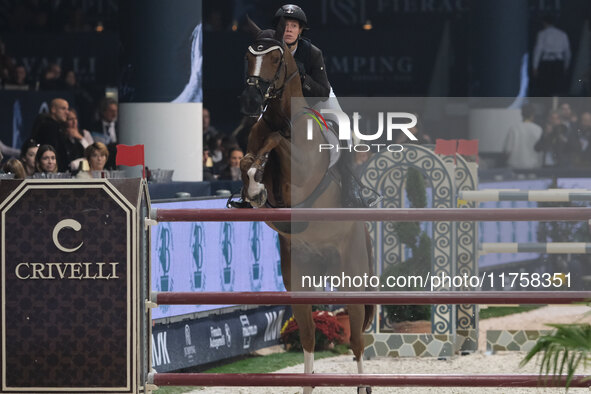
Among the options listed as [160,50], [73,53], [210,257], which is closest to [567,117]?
[73,53]

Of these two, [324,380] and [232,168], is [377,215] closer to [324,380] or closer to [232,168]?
[324,380]

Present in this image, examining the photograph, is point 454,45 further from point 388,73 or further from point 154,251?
point 154,251

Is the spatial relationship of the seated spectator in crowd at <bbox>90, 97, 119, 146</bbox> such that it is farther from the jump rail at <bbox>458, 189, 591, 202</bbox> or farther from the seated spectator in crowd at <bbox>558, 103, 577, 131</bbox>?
the seated spectator in crowd at <bbox>558, 103, 577, 131</bbox>

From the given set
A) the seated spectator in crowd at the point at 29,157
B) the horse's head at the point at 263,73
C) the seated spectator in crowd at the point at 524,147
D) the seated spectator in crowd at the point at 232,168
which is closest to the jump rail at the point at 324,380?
the horse's head at the point at 263,73

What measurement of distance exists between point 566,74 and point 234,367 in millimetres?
12452

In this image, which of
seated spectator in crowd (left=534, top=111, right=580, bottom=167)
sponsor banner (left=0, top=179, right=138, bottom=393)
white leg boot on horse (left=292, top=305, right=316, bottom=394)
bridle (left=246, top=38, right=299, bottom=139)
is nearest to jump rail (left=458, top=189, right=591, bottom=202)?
white leg boot on horse (left=292, top=305, right=316, bottom=394)

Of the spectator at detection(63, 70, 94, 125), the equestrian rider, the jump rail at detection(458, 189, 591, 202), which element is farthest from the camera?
the spectator at detection(63, 70, 94, 125)

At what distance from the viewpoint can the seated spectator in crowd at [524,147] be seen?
1611 cm

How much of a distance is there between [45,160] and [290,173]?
9.62ft

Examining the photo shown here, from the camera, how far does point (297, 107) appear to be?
297 inches

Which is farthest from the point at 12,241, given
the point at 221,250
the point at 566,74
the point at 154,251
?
the point at 566,74

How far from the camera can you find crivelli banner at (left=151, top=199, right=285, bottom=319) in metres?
9.33

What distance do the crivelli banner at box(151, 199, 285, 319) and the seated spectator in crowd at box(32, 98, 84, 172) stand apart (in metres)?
1.84

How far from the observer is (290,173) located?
7488 millimetres
